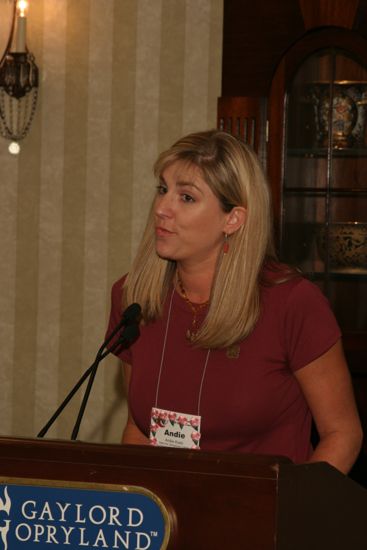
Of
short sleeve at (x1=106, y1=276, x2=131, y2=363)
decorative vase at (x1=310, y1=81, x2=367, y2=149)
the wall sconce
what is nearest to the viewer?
short sleeve at (x1=106, y1=276, x2=131, y2=363)

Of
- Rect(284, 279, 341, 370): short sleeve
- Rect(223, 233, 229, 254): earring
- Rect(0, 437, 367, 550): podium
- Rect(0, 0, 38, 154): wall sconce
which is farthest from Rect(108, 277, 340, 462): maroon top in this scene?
Rect(0, 0, 38, 154): wall sconce

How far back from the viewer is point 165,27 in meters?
3.59

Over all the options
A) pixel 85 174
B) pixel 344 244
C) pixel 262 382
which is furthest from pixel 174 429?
pixel 85 174

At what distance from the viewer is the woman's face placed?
198 cm

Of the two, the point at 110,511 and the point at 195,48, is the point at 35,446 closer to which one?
the point at 110,511

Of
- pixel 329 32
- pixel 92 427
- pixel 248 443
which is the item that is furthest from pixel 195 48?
pixel 248 443

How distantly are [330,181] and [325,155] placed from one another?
0.31ft

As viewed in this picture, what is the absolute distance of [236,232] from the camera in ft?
6.69

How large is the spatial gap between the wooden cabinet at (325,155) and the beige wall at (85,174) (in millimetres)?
294

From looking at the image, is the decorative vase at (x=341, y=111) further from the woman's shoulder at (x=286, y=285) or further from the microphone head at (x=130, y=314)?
the microphone head at (x=130, y=314)

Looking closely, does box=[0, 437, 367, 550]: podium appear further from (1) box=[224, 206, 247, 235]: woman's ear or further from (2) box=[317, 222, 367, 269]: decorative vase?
(2) box=[317, 222, 367, 269]: decorative vase

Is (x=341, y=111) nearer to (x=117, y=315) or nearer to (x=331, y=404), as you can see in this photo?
(x=117, y=315)

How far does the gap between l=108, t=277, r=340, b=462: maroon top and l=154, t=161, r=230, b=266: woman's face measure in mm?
180

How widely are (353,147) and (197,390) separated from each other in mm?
1672
